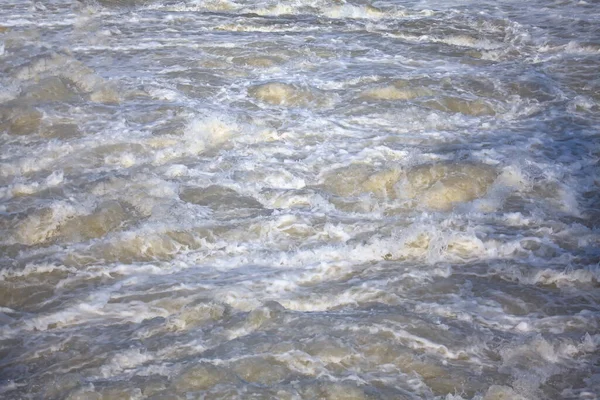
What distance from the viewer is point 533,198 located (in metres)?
5.29

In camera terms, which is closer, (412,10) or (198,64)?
(198,64)

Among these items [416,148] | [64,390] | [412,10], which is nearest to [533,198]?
[416,148]

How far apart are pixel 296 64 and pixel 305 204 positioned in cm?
331

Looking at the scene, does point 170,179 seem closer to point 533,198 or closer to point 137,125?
point 137,125

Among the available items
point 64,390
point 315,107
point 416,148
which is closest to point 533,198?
point 416,148

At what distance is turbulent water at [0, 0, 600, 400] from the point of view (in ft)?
11.6

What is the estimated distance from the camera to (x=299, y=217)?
502 cm

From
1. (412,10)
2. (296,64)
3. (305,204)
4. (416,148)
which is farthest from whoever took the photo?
(412,10)

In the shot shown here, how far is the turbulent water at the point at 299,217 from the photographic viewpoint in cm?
355

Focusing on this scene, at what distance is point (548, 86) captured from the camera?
7.48m

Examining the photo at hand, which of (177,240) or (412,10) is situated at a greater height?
(412,10)

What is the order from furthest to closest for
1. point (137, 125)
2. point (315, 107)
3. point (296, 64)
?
point (296, 64), point (315, 107), point (137, 125)

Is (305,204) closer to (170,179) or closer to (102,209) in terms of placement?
(170,179)

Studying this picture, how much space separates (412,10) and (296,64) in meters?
3.29
